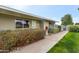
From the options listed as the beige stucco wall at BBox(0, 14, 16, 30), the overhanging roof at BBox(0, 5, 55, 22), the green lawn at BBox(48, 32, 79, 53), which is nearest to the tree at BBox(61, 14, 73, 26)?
the green lawn at BBox(48, 32, 79, 53)

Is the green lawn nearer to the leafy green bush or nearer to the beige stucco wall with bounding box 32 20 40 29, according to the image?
the leafy green bush

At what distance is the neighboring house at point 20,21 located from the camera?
769cm

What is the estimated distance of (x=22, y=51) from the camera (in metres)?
7.10

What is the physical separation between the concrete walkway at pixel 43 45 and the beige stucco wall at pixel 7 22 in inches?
48.7

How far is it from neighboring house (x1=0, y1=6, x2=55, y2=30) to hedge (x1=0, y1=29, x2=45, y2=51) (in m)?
0.29

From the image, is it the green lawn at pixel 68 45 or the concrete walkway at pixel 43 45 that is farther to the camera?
the green lawn at pixel 68 45

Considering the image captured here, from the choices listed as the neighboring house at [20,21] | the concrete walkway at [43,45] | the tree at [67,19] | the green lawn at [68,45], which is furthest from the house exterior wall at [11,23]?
the green lawn at [68,45]

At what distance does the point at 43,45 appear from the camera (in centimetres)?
766

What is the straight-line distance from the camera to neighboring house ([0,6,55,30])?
303 inches

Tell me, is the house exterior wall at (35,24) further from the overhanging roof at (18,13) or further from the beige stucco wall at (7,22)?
the beige stucco wall at (7,22)

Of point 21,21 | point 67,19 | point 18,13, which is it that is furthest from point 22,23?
point 67,19

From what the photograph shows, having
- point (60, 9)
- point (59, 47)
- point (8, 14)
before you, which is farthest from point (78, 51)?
point (8, 14)

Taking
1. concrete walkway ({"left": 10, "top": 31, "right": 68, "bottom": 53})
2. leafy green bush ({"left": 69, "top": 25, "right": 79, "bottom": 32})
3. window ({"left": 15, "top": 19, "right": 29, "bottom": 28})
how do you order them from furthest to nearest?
window ({"left": 15, "top": 19, "right": 29, "bottom": 28})
leafy green bush ({"left": 69, "top": 25, "right": 79, "bottom": 32})
concrete walkway ({"left": 10, "top": 31, "right": 68, "bottom": 53})
